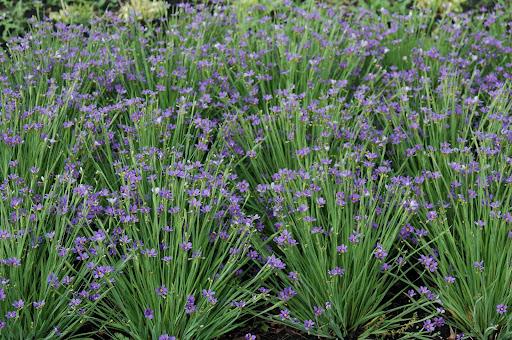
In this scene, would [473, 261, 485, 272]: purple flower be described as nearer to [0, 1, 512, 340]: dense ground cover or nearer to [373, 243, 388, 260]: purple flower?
[0, 1, 512, 340]: dense ground cover

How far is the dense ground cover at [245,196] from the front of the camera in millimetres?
2605

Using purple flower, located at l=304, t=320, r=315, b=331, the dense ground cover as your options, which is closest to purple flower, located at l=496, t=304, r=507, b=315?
the dense ground cover

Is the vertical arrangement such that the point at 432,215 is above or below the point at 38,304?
above

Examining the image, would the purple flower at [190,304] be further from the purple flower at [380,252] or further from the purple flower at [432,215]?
the purple flower at [432,215]

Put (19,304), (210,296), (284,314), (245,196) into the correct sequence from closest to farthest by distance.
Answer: (19,304) < (210,296) < (284,314) < (245,196)

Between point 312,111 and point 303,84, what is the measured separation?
44 centimetres

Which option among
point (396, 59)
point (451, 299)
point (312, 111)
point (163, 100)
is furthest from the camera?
point (396, 59)

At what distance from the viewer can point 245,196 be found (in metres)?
3.10

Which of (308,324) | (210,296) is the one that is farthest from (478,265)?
(210,296)

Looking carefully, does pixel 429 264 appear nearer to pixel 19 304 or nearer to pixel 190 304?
pixel 190 304

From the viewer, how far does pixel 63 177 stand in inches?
112

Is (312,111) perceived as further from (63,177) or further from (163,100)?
(63,177)

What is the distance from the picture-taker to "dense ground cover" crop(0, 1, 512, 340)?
261 centimetres

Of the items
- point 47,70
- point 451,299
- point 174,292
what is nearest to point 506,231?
point 451,299
